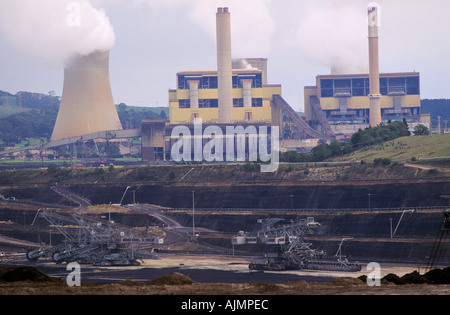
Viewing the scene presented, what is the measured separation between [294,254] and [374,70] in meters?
93.3

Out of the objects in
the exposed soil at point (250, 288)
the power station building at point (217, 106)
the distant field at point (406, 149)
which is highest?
the power station building at point (217, 106)

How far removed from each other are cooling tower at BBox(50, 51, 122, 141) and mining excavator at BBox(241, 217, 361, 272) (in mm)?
74215

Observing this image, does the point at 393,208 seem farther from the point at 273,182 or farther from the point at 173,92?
the point at 173,92

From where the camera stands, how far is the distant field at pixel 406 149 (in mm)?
122613

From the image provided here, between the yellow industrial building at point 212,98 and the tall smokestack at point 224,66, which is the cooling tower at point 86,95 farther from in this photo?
the tall smokestack at point 224,66

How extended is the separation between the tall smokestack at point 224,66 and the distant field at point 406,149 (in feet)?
142

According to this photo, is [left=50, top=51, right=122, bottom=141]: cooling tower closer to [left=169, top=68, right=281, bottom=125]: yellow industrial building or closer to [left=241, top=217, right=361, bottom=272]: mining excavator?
[left=169, top=68, right=281, bottom=125]: yellow industrial building

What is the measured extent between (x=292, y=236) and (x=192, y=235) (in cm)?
1742

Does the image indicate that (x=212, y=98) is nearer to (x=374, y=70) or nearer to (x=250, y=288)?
(x=374, y=70)

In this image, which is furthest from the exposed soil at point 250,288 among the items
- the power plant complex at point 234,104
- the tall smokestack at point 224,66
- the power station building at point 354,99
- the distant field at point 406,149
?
the power station building at point 354,99

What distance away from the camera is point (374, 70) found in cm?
17438
